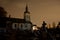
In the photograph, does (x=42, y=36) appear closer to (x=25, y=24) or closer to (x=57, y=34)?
(x=57, y=34)

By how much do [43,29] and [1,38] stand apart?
208 inches

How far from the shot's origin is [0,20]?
104 feet

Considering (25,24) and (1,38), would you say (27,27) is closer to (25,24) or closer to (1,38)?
(25,24)

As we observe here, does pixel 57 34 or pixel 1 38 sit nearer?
pixel 57 34

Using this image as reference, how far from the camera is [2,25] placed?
30.5 meters

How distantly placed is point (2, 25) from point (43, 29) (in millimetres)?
22539

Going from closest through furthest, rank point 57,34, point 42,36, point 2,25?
point 42,36
point 57,34
point 2,25

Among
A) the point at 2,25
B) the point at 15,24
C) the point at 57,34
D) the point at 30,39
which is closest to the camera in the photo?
the point at 57,34

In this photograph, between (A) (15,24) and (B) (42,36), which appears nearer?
(B) (42,36)

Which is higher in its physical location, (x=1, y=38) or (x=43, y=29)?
(x=43, y=29)

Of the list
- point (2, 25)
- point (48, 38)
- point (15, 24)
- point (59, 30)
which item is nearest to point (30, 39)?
point (59, 30)

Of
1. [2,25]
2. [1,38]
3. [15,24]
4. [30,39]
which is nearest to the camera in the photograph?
[30,39]

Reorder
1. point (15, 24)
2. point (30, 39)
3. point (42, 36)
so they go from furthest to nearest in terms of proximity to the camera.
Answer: point (15, 24) → point (30, 39) → point (42, 36)

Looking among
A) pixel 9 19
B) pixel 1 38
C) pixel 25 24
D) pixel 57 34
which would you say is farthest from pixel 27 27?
pixel 57 34
